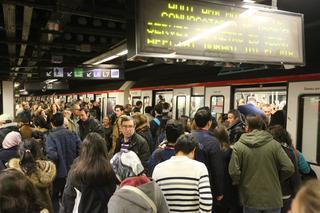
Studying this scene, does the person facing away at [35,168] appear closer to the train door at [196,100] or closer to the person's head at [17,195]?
the person's head at [17,195]

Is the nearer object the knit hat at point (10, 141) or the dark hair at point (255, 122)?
the dark hair at point (255, 122)

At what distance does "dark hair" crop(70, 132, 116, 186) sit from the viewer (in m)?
2.66

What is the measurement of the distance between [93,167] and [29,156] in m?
0.68

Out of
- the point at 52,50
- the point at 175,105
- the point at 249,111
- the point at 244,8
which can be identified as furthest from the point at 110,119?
the point at 244,8

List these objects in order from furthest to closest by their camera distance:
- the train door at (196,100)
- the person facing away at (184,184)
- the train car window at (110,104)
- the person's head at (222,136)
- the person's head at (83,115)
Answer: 1. the train car window at (110,104)
2. the train door at (196,100)
3. the person's head at (83,115)
4. the person's head at (222,136)
5. the person facing away at (184,184)

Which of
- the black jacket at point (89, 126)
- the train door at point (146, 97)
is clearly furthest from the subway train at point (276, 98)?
the black jacket at point (89, 126)

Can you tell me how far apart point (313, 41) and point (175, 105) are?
5188 mm

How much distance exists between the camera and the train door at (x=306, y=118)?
5.25 m

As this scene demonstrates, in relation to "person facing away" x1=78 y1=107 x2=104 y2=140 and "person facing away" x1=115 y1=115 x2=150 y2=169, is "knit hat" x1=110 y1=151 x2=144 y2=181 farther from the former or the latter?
"person facing away" x1=78 y1=107 x2=104 y2=140

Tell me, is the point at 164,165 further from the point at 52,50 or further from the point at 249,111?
the point at 52,50

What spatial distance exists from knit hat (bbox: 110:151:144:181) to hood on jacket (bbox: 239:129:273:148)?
4.05 feet

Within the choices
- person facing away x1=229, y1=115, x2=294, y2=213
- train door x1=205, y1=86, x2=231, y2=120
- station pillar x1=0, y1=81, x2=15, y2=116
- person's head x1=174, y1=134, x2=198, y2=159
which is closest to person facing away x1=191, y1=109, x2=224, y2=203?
person facing away x1=229, y1=115, x2=294, y2=213

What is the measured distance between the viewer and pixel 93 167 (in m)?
2.68

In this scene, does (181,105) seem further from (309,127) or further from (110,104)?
(110,104)
